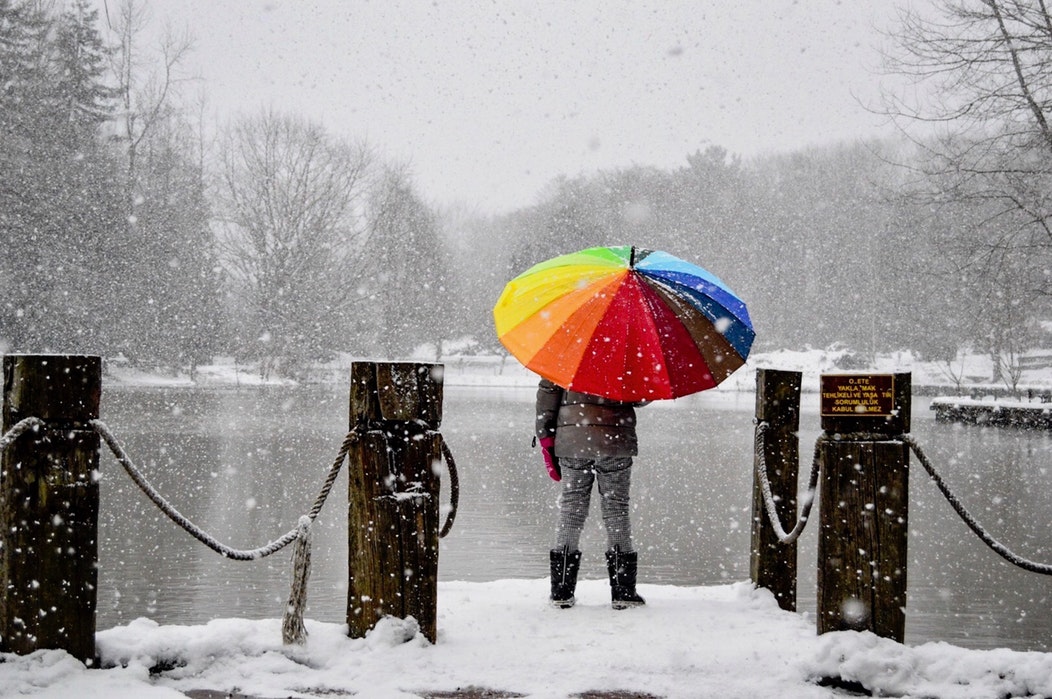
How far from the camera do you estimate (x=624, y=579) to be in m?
5.23

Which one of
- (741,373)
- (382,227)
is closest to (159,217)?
(382,227)

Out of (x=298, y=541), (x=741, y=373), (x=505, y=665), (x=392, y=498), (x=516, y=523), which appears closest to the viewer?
(x=505, y=665)

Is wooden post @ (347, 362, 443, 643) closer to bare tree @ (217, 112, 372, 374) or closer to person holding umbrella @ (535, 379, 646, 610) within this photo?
person holding umbrella @ (535, 379, 646, 610)

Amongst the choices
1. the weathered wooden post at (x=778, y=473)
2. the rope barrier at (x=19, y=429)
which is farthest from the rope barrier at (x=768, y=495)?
the rope barrier at (x=19, y=429)

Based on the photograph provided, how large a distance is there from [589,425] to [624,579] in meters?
0.85

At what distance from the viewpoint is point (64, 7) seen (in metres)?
38.5

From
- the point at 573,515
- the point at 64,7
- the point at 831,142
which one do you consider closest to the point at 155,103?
the point at 64,7

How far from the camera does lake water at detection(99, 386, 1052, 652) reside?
21.3 ft

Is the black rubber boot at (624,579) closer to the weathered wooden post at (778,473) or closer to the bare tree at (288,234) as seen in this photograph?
the weathered wooden post at (778,473)

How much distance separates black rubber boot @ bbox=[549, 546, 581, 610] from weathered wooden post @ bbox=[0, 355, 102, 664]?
234cm

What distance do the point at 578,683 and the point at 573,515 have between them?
150 cm

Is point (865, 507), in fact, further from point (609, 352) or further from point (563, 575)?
point (563, 575)

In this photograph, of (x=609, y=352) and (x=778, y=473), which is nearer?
(x=609, y=352)

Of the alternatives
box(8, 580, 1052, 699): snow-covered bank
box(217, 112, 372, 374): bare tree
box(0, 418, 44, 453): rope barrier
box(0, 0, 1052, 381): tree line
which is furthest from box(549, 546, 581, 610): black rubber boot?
box(217, 112, 372, 374): bare tree
